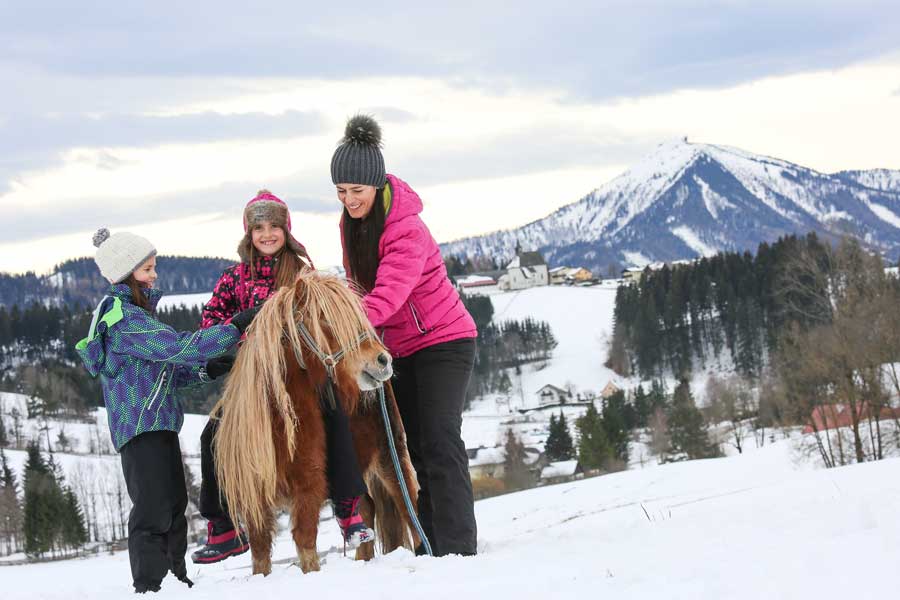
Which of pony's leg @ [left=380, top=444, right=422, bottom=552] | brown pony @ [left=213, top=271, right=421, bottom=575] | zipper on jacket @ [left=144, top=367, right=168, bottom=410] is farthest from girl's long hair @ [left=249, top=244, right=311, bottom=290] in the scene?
pony's leg @ [left=380, top=444, right=422, bottom=552]

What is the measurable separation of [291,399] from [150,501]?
1.10m

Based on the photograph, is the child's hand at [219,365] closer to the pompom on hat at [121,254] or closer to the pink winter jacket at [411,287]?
the pompom on hat at [121,254]

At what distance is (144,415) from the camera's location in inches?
203

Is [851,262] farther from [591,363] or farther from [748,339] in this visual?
[591,363]

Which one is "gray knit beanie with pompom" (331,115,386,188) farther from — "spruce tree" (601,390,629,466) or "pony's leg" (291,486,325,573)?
"spruce tree" (601,390,629,466)

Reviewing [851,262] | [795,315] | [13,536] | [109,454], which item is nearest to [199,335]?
[851,262]

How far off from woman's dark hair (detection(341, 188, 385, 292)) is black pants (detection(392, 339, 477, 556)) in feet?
1.92

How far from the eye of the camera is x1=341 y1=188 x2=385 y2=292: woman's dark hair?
5501mm

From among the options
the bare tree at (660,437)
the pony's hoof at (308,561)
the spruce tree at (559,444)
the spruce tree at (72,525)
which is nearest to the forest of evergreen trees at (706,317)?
the bare tree at (660,437)

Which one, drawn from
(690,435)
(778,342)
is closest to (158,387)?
(690,435)

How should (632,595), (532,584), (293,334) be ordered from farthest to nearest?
(293,334) → (532,584) → (632,595)

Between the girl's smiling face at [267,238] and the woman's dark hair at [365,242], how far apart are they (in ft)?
1.38

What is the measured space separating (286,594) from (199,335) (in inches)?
66.2

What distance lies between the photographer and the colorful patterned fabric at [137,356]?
5.07m
